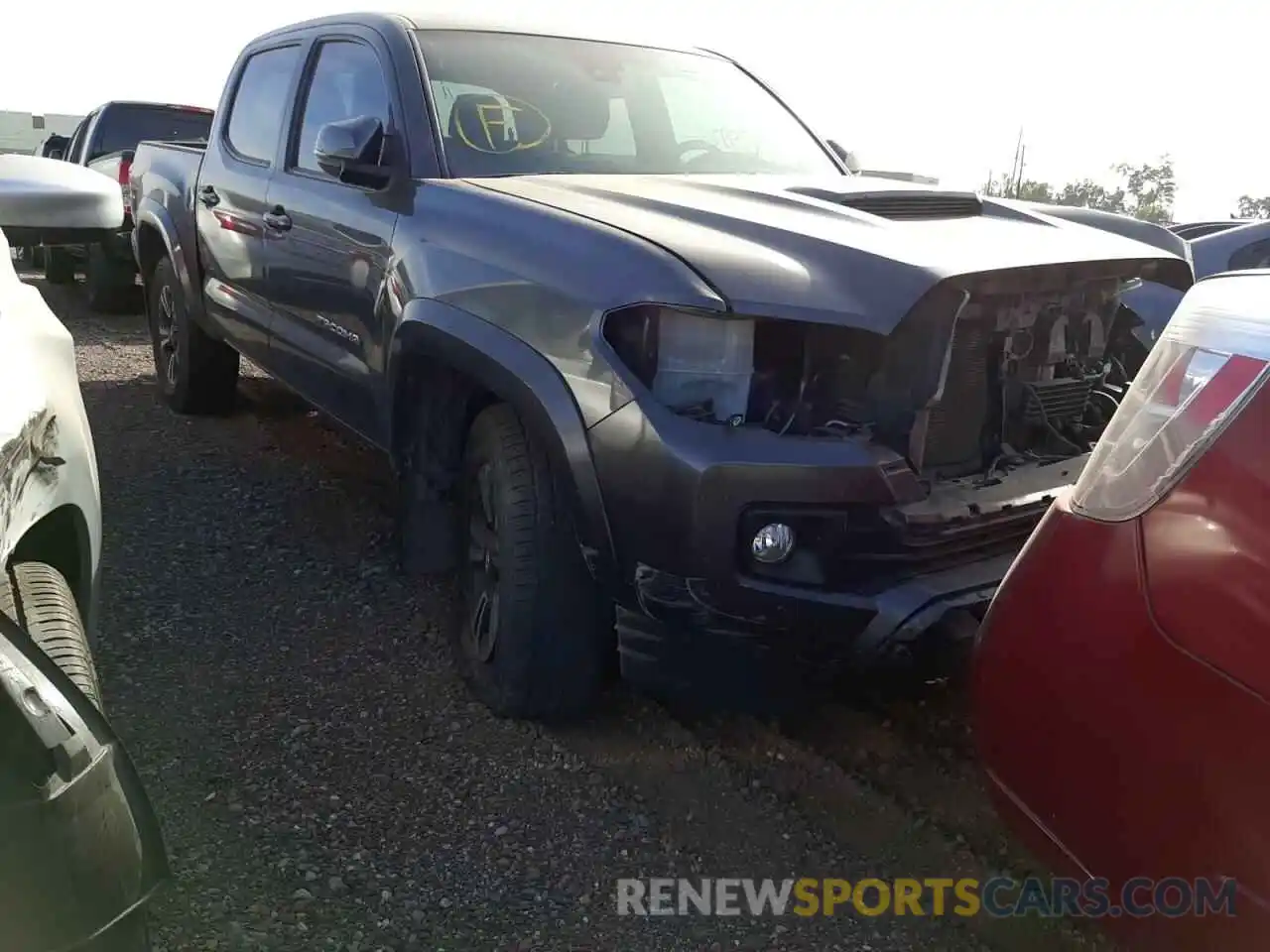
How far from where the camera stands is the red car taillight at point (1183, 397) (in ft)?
4.97

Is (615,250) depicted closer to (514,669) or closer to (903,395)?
(903,395)

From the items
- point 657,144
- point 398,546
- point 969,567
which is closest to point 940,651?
point 969,567

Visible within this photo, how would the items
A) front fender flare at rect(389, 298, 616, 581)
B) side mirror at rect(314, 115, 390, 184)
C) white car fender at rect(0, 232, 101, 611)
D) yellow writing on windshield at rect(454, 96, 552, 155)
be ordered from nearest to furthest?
white car fender at rect(0, 232, 101, 611)
front fender flare at rect(389, 298, 616, 581)
side mirror at rect(314, 115, 390, 184)
yellow writing on windshield at rect(454, 96, 552, 155)

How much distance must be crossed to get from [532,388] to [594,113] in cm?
145

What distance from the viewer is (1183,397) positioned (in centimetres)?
159

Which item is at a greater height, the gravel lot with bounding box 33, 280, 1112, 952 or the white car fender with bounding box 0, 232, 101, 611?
the white car fender with bounding box 0, 232, 101, 611

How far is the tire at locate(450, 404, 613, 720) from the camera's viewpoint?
285 cm

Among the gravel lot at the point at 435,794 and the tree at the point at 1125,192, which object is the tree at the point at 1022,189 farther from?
the gravel lot at the point at 435,794

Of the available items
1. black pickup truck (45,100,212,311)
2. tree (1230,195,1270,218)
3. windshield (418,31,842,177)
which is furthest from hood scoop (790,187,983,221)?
tree (1230,195,1270,218)

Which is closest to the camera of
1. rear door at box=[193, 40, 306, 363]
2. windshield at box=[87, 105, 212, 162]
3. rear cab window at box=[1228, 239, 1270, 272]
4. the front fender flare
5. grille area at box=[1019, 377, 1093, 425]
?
the front fender flare

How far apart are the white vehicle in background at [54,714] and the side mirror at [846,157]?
296 centimetres

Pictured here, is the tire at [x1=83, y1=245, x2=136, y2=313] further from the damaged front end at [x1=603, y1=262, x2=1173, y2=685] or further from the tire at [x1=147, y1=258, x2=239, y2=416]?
the damaged front end at [x1=603, y1=262, x2=1173, y2=685]

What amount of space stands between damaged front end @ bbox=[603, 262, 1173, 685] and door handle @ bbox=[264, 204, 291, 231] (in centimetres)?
211

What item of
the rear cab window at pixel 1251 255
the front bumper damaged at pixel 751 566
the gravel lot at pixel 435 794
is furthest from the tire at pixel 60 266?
the front bumper damaged at pixel 751 566
